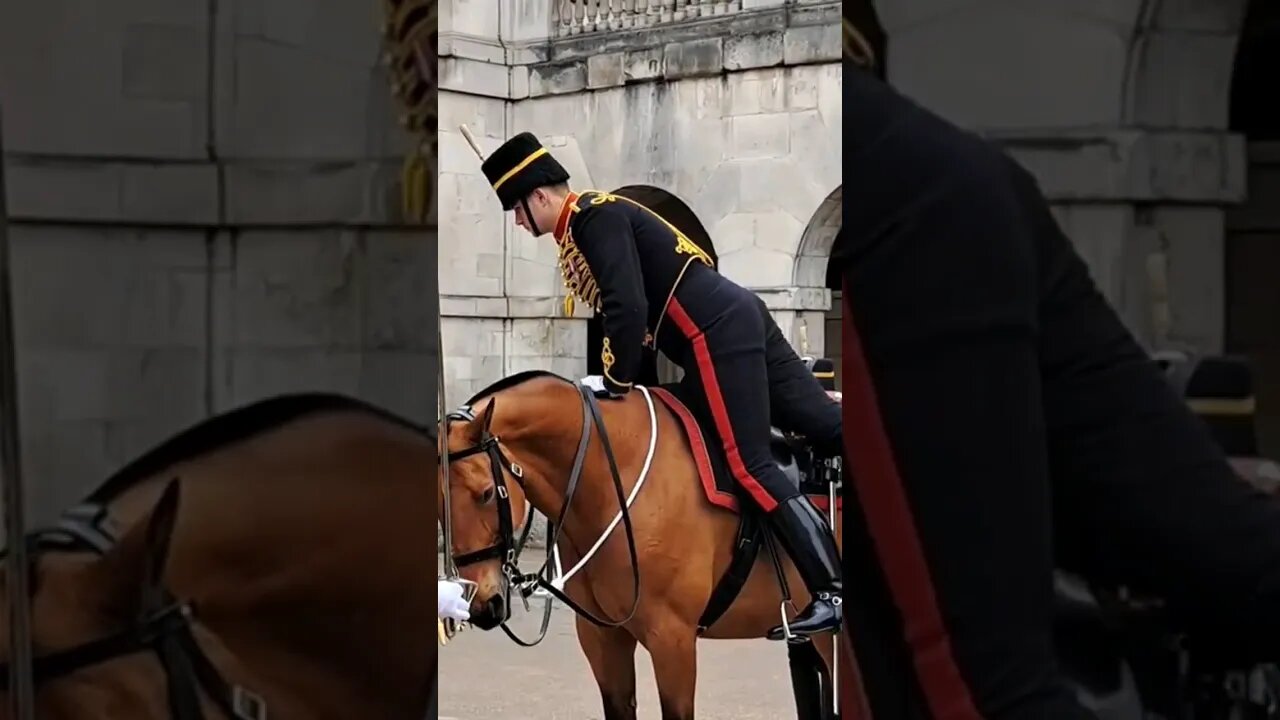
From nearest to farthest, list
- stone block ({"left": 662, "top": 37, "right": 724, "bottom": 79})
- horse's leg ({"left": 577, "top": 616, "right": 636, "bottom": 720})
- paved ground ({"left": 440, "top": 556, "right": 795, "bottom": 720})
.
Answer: horse's leg ({"left": 577, "top": 616, "right": 636, "bottom": 720}) → paved ground ({"left": 440, "top": 556, "right": 795, "bottom": 720}) → stone block ({"left": 662, "top": 37, "right": 724, "bottom": 79})

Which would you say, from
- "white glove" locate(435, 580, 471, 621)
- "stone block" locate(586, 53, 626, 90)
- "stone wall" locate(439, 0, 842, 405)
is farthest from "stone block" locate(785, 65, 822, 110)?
"white glove" locate(435, 580, 471, 621)

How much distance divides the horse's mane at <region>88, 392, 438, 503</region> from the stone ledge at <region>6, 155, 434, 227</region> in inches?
7.6

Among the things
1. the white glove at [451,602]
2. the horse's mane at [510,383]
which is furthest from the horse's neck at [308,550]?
the horse's mane at [510,383]

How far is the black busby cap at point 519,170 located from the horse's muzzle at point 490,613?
0.96m

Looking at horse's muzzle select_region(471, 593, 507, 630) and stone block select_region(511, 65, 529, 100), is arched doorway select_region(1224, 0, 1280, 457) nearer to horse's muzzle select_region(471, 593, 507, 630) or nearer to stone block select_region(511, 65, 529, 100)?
horse's muzzle select_region(471, 593, 507, 630)

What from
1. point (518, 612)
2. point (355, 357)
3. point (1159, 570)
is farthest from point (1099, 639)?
point (518, 612)

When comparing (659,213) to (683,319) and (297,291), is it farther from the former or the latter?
(297,291)

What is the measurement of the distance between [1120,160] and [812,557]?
2112 mm

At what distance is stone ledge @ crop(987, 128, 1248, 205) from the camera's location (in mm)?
1182

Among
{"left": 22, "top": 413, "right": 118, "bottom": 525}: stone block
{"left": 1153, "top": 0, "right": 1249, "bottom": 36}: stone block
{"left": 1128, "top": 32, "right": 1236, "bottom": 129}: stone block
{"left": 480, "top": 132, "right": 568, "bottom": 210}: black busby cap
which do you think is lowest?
{"left": 22, "top": 413, "right": 118, "bottom": 525}: stone block

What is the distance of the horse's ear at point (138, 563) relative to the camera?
1.42m

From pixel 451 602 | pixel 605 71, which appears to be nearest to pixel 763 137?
pixel 605 71

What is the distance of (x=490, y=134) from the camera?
6207 mm

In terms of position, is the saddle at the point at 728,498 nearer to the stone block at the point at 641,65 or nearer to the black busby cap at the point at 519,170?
the black busby cap at the point at 519,170
